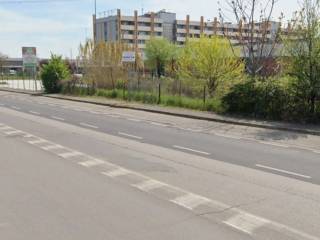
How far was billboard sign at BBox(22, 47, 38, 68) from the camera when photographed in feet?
161

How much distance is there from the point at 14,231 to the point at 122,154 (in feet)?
15.7

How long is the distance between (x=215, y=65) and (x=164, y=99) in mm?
3733

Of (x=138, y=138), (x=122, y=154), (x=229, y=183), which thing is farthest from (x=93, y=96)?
(x=229, y=183)

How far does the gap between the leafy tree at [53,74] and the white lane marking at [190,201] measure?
102 ft

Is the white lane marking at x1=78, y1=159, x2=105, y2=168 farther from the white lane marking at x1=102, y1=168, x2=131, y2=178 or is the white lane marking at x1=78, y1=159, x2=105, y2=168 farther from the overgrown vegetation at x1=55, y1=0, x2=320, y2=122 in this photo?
the overgrown vegetation at x1=55, y1=0, x2=320, y2=122

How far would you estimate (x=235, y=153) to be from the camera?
9.86 meters

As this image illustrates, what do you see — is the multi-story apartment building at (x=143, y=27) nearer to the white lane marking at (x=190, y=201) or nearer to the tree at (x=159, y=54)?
the tree at (x=159, y=54)

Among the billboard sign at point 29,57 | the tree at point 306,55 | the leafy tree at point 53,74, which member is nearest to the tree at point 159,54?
the billboard sign at point 29,57

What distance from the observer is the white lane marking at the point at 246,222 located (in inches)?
195

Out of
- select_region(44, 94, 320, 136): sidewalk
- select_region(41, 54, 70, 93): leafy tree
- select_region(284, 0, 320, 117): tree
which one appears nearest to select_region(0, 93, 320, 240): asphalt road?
select_region(44, 94, 320, 136): sidewalk

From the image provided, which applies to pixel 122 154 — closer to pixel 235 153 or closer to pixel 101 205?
pixel 235 153

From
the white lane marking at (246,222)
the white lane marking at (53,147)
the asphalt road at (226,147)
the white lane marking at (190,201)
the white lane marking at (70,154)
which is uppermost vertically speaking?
the white lane marking at (246,222)

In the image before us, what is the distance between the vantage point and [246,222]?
5.13 meters

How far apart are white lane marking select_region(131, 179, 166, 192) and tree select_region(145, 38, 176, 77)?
63.7 metres
